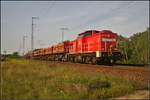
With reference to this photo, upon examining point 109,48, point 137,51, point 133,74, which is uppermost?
point 109,48

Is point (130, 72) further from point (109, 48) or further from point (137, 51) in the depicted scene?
point (137, 51)

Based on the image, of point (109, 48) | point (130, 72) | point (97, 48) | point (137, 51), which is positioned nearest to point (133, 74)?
point (130, 72)

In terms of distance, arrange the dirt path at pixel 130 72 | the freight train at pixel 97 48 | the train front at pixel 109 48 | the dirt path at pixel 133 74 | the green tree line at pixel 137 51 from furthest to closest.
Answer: the green tree line at pixel 137 51
the freight train at pixel 97 48
the train front at pixel 109 48
the dirt path at pixel 130 72
the dirt path at pixel 133 74

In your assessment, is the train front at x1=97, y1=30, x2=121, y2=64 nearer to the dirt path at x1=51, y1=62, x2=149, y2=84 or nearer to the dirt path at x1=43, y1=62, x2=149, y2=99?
the dirt path at x1=51, y1=62, x2=149, y2=84

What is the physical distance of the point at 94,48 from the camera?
21344mm

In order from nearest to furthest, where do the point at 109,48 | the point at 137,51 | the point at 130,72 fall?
the point at 130,72 → the point at 109,48 → the point at 137,51

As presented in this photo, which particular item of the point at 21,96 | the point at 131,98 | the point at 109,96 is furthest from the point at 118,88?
the point at 21,96

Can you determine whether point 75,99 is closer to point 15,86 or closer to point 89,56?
point 15,86

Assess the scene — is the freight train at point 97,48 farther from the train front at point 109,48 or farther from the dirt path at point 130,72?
the dirt path at point 130,72

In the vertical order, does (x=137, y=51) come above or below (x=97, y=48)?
below

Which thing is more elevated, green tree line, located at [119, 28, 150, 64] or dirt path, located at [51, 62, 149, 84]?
green tree line, located at [119, 28, 150, 64]

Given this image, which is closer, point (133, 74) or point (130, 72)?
point (133, 74)

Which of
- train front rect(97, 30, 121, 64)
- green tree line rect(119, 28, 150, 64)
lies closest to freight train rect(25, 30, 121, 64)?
train front rect(97, 30, 121, 64)

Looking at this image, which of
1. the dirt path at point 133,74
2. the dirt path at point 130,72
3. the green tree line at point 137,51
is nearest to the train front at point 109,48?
the dirt path at point 130,72
